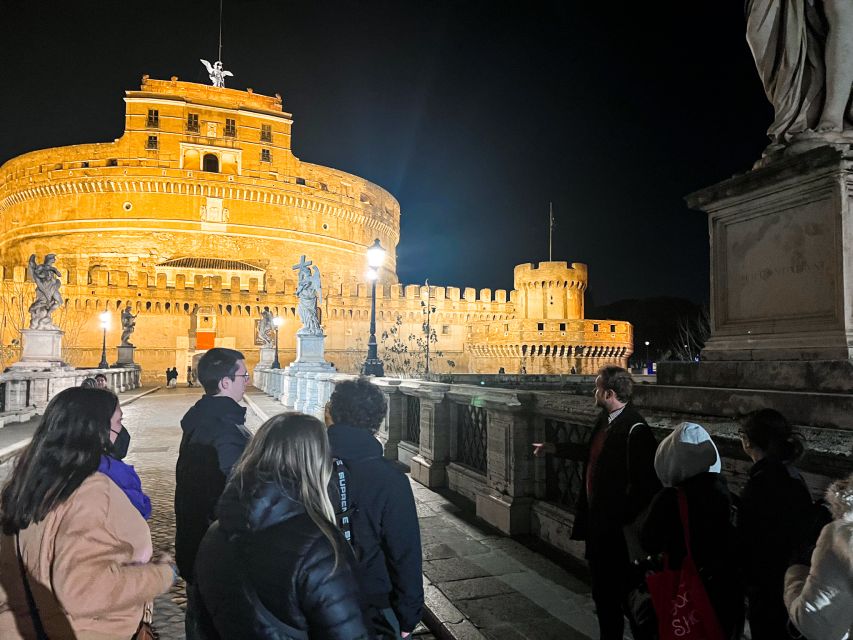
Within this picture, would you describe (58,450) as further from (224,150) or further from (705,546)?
(224,150)

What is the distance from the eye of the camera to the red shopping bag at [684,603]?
2.05 metres

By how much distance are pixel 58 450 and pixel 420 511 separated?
4.08 meters

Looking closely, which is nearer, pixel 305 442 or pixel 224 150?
pixel 305 442

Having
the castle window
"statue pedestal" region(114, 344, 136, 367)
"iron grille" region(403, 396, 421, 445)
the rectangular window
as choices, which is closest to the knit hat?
"iron grille" region(403, 396, 421, 445)

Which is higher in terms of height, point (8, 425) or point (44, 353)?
point (44, 353)

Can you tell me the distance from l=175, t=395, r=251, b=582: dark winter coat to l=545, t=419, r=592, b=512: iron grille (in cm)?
266

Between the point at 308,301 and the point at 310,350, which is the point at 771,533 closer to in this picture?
the point at 310,350

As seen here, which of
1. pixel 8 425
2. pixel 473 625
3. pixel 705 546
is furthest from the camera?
pixel 8 425

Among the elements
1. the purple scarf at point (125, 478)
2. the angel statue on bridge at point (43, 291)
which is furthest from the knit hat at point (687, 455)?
the angel statue on bridge at point (43, 291)

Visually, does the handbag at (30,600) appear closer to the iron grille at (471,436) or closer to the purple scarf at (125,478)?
the purple scarf at (125,478)

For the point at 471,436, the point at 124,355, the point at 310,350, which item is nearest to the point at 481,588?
the point at 471,436

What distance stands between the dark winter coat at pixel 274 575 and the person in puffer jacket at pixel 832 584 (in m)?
1.09

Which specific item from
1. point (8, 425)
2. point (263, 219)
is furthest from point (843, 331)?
point (263, 219)

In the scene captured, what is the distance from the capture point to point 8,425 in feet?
38.0
